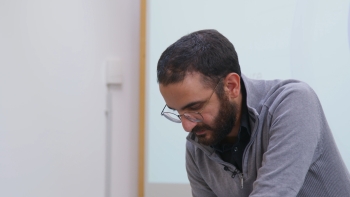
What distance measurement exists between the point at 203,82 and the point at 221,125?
0.14 m

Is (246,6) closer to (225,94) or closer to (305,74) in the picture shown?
(305,74)

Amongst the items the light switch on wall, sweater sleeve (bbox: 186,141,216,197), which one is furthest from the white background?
sweater sleeve (bbox: 186,141,216,197)

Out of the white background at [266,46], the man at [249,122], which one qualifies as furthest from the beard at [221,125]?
the white background at [266,46]

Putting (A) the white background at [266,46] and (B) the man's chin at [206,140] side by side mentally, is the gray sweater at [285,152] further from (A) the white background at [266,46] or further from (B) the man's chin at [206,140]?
(A) the white background at [266,46]

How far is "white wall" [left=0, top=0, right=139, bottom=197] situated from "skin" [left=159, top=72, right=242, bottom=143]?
1.24 m

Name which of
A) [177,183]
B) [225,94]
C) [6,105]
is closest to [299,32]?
[177,183]

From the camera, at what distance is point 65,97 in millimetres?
2600

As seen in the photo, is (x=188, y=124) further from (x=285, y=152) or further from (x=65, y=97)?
(x=65, y=97)

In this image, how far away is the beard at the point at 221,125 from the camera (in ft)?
4.48

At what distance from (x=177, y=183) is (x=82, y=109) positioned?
25.9 inches

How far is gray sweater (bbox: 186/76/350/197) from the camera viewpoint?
3.94ft

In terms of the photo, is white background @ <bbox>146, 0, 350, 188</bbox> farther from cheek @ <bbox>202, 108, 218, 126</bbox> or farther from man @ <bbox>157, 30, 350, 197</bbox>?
cheek @ <bbox>202, 108, 218, 126</bbox>

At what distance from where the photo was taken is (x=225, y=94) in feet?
4.47

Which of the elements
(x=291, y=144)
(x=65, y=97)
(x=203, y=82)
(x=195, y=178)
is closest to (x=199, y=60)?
(x=203, y=82)
